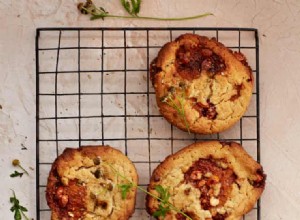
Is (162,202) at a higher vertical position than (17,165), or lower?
lower

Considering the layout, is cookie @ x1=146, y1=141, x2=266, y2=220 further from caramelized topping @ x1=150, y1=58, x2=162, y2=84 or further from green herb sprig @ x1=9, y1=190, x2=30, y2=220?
green herb sprig @ x1=9, y1=190, x2=30, y2=220

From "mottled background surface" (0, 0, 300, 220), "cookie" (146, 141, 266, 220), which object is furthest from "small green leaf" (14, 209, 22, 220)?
"cookie" (146, 141, 266, 220)

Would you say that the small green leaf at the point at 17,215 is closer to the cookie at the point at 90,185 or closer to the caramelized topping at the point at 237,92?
the cookie at the point at 90,185

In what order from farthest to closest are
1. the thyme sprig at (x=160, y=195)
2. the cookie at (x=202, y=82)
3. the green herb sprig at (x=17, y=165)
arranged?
the green herb sprig at (x=17, y=165), the cookie at (x=202, y=82), the thyme sprig at (x=160, y=195)

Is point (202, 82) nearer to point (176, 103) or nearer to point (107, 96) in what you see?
point (176, 103)

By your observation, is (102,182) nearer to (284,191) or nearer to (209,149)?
(209,149)

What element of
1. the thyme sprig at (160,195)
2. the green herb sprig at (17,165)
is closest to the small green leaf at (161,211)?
the thyme sprig at (160,195)

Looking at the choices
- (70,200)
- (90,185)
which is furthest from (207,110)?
(70,200)

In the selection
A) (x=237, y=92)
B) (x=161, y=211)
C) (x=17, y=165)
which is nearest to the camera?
(x=161, y=211)
